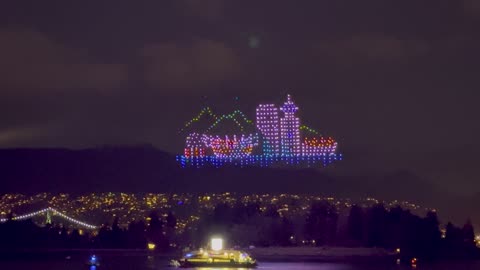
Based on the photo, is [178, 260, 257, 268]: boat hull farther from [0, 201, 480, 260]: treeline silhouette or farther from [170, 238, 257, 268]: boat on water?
[0, 201, 480, 260]: treeline silhouette

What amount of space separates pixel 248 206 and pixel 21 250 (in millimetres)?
41819

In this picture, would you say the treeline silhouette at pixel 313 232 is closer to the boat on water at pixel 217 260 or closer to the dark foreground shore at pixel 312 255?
the dark foreground shore at pixel 312 255

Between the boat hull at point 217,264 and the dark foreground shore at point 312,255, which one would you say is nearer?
the boat hull at point 217,264

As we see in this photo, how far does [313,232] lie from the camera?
158m

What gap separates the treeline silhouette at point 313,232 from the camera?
156 metres

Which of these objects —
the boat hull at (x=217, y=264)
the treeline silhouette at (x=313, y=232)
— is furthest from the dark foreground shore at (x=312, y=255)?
the boat hull at (x=217, y=264)

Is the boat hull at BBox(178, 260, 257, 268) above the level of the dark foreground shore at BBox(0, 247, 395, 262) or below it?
below

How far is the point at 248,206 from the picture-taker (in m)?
166

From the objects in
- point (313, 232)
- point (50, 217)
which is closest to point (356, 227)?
point (313, 232)

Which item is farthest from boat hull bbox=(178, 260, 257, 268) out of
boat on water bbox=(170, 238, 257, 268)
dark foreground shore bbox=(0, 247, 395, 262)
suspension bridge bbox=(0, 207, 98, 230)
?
suspension bridge bbox=(0, 207, 98, 230)

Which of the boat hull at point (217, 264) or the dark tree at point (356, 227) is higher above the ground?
the dark tree at point (356, 227)

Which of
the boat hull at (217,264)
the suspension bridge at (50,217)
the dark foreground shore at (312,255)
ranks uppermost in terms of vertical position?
the suspension bridge at (50,217)

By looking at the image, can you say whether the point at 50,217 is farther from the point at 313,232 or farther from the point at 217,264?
the point at 217,264

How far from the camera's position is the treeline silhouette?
156250 millimetres
